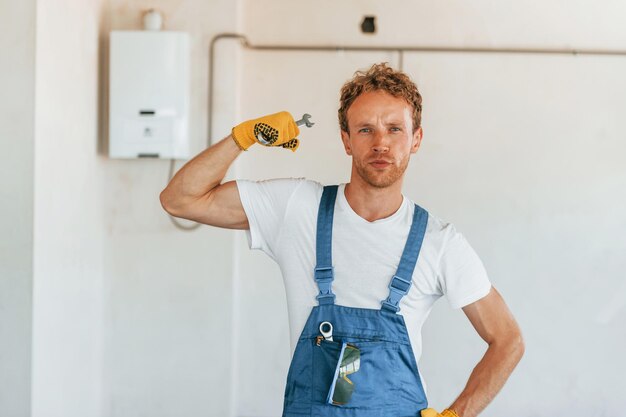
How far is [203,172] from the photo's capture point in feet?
6.29

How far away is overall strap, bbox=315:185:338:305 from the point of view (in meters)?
1.88

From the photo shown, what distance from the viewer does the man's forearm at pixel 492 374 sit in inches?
75.0

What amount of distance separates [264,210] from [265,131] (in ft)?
0.70

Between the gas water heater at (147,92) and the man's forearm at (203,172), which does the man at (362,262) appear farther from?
the gas water heater at (147,92)

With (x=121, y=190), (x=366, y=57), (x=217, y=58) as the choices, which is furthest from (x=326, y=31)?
(x=121, y=190)

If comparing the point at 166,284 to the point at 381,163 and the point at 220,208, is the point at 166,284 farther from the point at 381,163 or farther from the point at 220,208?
the point at 381,163

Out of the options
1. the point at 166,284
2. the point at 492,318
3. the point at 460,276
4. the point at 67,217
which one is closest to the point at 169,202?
the point at 460,276

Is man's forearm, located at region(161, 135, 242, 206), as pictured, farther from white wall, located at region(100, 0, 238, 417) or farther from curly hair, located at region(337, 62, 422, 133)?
white wall, located at region(100, 0, 238, 417)

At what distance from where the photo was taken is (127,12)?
3.48 meters

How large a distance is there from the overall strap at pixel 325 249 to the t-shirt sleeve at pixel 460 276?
0.27 metres

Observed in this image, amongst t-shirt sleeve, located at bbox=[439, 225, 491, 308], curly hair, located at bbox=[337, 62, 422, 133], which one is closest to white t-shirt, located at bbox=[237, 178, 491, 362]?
t-shirt sleeve, located at bbox=[439, 225, 491, 308]

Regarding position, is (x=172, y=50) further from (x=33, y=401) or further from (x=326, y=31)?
(x=33, y=401)

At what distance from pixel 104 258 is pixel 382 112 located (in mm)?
1945

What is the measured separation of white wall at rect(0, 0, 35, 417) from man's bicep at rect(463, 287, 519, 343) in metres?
1.54
